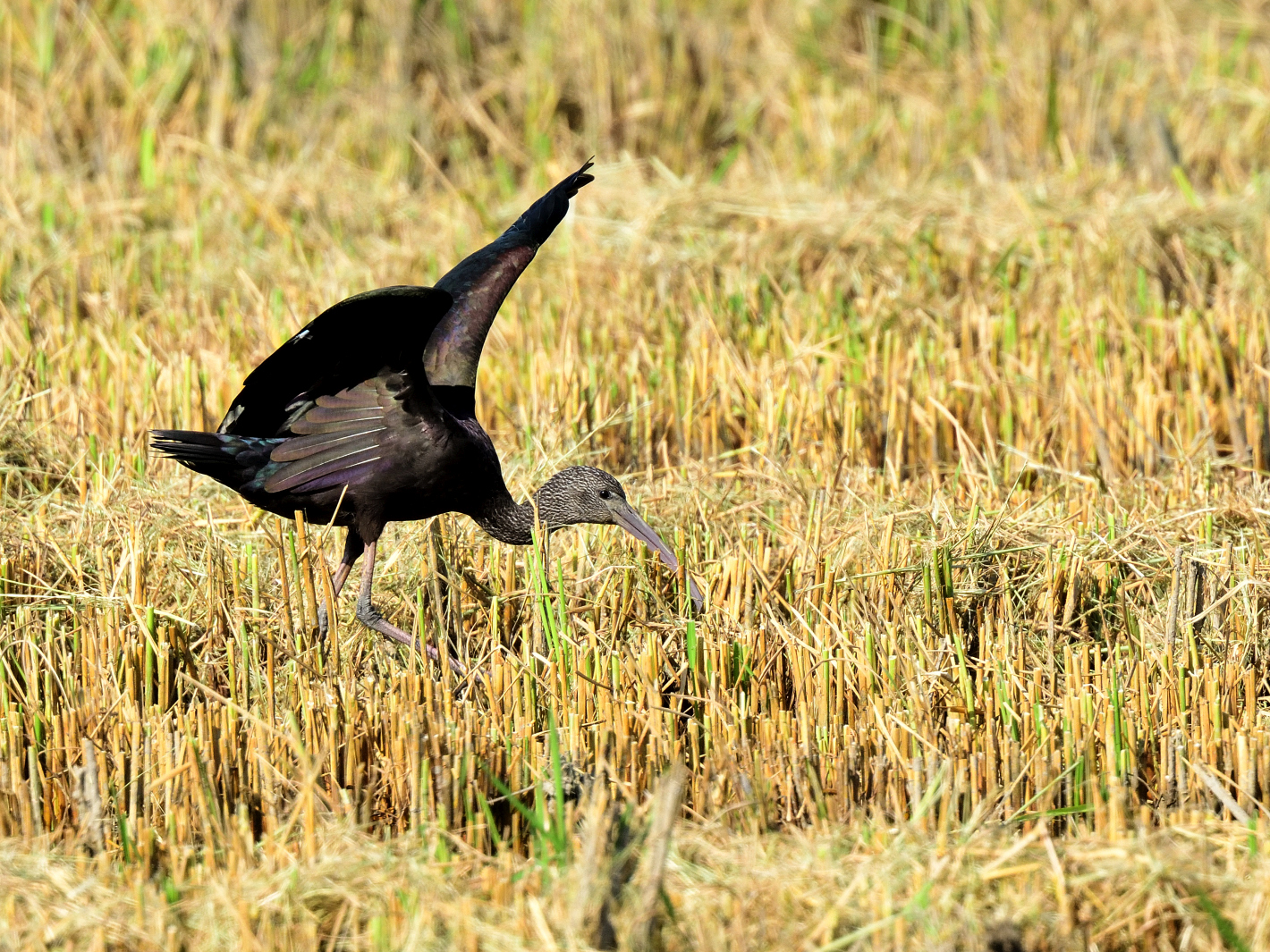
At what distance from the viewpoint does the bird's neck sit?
4.40m

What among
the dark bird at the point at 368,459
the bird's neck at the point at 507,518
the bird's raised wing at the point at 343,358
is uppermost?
the bird's raised wing at the point at 343,358

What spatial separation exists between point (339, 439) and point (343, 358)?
314 mm

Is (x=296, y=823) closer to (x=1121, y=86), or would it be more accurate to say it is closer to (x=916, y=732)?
(x=916, y=732)

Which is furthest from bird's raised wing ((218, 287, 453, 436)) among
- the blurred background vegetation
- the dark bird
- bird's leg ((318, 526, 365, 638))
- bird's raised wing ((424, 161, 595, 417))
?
the blurred background vegetation

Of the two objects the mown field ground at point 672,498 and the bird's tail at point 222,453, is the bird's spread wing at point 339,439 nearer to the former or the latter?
the bird's tail at point 222,453

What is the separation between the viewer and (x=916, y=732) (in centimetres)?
336

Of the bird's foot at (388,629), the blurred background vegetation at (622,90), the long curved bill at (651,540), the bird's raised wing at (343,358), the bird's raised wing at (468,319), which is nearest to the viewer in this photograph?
the bird's raised wing at (343,358)

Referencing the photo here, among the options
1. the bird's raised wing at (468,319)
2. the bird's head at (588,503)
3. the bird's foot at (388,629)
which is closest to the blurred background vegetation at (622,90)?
the bird's raised wing at (468,319)

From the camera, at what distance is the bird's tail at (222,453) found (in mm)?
4254

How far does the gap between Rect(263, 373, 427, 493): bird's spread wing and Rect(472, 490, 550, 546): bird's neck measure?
308 millimetres

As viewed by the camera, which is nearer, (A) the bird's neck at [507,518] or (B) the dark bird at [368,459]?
(B) the dark bird at [368,459]

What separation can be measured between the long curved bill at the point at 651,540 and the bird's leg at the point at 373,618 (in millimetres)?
581

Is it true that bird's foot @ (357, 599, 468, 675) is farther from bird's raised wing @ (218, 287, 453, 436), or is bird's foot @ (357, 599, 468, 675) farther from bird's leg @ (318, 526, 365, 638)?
bird's raised wing @ (218, 287, 453, 436)

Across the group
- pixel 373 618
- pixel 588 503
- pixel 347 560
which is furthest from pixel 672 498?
pixel 373 618
